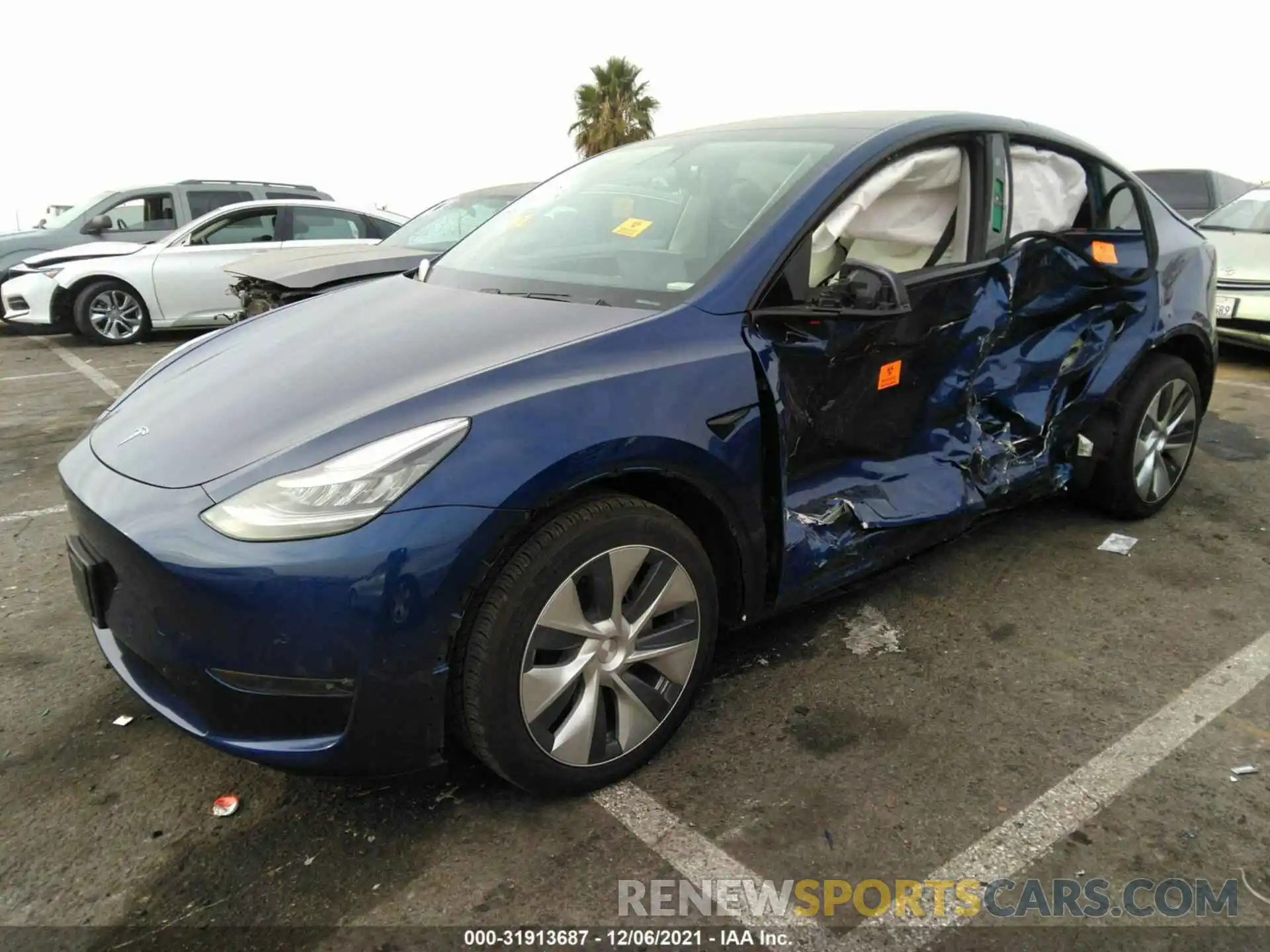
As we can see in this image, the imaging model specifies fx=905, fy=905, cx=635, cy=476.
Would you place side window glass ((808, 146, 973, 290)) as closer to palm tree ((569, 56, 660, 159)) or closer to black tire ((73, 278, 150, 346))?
black tire ((73, 278, 150, 346))

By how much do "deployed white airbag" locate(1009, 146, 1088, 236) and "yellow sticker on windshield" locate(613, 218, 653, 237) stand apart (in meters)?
1.30

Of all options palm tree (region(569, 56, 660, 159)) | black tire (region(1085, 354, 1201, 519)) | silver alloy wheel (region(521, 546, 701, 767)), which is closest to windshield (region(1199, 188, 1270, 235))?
black tire (region(1085, 354, 1201, 519))

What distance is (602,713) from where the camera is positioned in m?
2.19

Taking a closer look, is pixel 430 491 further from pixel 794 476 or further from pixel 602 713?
pixel 794 476

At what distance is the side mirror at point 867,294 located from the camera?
2.40m

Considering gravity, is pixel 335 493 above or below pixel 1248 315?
above

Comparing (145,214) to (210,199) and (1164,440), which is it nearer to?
(210,199)

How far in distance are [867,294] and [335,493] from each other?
1450 mm

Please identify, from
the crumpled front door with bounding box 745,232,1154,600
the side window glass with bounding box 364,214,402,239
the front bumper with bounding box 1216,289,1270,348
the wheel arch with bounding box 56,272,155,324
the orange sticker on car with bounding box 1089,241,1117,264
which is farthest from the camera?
the side window glass with bounding box 364,214,402,239

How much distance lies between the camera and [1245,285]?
705cm

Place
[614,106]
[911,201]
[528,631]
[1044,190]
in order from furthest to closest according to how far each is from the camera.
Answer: [614,106] → [1044,190] → [911,201] → [528,631]

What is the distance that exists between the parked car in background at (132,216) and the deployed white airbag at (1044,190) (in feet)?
33.0

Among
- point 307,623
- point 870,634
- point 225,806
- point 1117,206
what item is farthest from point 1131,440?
point 225,806

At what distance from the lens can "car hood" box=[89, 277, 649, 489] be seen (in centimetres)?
203
